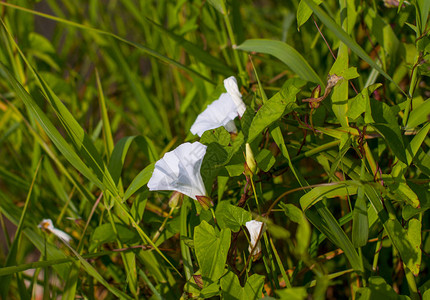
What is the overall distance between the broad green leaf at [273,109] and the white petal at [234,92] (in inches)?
3.0

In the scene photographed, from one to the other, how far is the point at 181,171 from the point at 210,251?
0.11m

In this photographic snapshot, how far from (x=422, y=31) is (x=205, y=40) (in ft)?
1.87

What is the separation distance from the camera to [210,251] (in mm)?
515

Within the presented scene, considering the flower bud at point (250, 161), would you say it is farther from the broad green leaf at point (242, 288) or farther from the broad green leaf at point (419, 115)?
the broad green leaf at point (419, 115)

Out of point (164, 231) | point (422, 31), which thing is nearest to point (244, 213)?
point (164, 231)

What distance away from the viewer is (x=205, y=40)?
1.04m

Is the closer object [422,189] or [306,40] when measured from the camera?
[422,189]

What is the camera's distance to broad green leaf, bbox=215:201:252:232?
1.73ft

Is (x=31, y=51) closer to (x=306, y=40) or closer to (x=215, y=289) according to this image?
(x=306, y=40)

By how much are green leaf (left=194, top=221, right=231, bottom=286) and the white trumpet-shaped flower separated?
0.16 meters

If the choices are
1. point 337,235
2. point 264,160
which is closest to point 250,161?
point 264,160

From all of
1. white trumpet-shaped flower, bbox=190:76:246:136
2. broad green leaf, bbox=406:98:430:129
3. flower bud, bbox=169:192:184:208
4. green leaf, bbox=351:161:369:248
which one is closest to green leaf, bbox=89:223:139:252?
flower bud, bbox=169:192:184:208

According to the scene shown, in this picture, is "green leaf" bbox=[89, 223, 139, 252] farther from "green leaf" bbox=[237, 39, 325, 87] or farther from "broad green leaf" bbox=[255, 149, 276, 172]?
"green leaf" bbox=[237, 39, 325, 87]

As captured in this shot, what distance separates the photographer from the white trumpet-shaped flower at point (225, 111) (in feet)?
2.01
